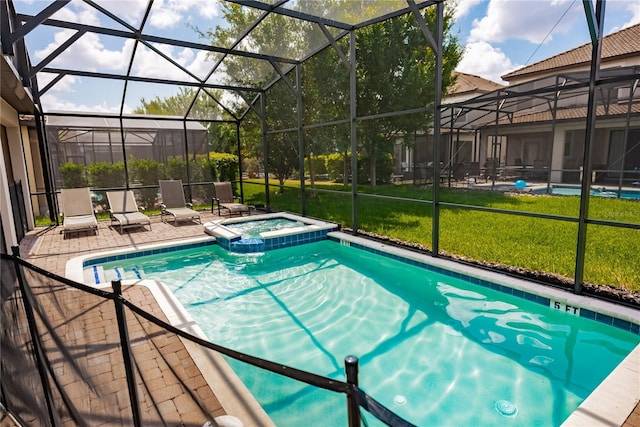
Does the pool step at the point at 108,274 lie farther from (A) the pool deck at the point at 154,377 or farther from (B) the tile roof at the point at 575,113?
(B) the tile roof at the point at 575,113

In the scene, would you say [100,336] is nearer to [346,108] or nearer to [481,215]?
[481,215]

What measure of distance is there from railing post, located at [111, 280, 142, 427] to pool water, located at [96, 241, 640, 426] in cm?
46

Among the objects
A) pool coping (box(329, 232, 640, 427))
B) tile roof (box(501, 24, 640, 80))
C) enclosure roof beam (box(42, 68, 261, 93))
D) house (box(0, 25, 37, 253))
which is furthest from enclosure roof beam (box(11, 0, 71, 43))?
tile roof (box(501, 24, 640, 80))

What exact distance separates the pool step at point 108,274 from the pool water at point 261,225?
238cm

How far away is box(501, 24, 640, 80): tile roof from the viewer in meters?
11.4

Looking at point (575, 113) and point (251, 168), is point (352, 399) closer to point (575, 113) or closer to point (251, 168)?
point (575, 113)

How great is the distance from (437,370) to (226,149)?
1603cm

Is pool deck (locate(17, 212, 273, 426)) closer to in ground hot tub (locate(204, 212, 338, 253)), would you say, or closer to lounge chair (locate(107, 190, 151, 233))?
in ground hot tub (locate(204, 212, 338, 253))

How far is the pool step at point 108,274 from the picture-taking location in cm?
530

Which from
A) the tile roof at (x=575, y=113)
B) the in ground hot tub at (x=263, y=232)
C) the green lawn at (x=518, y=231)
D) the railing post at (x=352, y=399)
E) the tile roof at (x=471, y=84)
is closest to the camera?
the railing post at (x=352, y=399)

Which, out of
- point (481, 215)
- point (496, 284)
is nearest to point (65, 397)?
point (496, 284)

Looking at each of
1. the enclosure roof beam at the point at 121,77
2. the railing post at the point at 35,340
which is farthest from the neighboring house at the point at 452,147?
the railing post at the point at 35,340

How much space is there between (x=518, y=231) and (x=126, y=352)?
24.2 ft

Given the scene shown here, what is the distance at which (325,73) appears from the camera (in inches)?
440
